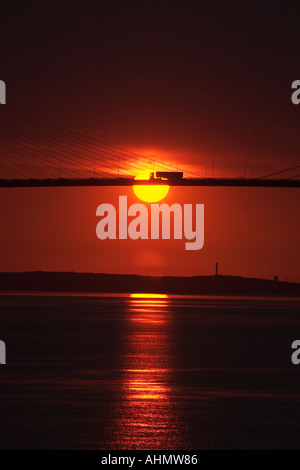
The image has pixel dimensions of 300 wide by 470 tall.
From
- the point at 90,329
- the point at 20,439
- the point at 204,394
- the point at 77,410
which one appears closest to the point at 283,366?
the point at 204,394

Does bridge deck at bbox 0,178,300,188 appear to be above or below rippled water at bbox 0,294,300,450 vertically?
above

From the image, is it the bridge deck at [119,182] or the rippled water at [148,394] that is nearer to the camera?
the rippled water at [148,394]

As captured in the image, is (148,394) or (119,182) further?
(119,182)

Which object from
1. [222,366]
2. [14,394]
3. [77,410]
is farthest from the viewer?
[222,366]

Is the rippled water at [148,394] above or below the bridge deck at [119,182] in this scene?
below

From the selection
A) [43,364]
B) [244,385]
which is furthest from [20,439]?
[43,364]

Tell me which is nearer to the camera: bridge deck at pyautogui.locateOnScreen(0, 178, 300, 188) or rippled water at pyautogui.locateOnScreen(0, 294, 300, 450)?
rippled water at pyautogui.locateOnScreen(0, 294, 300, 450)

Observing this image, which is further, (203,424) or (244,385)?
(244,385)

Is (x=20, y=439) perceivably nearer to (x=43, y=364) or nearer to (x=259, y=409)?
(x=259, y=409)
